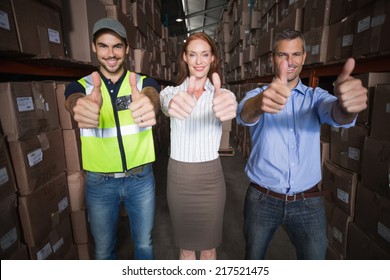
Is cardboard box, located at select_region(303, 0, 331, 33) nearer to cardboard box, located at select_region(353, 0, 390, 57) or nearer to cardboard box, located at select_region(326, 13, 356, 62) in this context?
cardboard box, located at select_region(326, 13, 356, 62)

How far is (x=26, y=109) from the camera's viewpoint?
1375mm

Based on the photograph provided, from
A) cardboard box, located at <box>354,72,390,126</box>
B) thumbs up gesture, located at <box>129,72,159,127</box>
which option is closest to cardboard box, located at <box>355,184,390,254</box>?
cardboard box, located at <box>354,72,390,126</box>

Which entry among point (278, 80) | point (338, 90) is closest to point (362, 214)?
point (338, 90)

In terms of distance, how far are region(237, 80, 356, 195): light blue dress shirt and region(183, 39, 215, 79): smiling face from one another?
0.32m

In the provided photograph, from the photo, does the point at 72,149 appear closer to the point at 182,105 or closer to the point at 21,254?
the point at 21,254

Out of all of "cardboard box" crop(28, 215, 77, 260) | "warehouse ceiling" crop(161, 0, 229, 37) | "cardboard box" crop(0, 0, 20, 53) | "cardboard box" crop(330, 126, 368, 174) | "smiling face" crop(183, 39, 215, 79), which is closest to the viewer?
"cardboard box" crop(0, 0, 20, 53)

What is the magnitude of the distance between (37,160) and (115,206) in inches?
22.4

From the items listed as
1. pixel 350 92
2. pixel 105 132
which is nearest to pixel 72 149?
pixel 105 132

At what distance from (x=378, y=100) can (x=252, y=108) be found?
0.90 metres

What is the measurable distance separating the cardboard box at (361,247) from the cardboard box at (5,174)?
2182 mm

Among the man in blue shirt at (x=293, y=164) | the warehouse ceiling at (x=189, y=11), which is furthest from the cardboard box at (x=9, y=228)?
the warehouse ceiling at (x=189, y=11)

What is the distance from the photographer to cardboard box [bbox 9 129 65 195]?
4.42 feet
